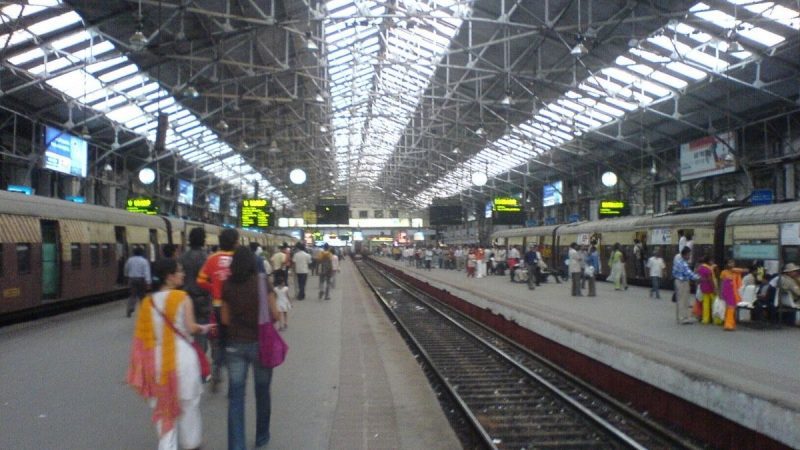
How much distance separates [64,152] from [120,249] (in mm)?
11773

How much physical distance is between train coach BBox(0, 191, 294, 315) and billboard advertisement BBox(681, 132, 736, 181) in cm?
2356

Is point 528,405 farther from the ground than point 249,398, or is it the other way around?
point 249,398

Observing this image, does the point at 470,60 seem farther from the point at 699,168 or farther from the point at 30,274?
the point at 30,274

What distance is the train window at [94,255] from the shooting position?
65.7 feet

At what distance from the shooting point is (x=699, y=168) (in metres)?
33.6

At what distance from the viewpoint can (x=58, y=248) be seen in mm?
17906

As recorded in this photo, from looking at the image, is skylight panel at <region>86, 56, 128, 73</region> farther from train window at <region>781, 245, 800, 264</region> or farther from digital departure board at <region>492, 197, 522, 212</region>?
train window at <region>781, 245, 800, 264</region>

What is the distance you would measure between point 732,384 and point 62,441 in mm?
6672

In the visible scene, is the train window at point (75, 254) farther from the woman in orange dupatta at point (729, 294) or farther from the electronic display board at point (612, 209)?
the electronic display board at point (612, 209)

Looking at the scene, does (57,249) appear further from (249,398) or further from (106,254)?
(249,398)

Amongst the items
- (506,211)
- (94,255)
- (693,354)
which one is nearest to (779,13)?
(693,354)

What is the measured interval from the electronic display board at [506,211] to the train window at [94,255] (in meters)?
27.3

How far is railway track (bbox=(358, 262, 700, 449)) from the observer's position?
779cm

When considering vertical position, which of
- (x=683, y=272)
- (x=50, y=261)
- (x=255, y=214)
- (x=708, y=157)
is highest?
(x=708, y=157)
